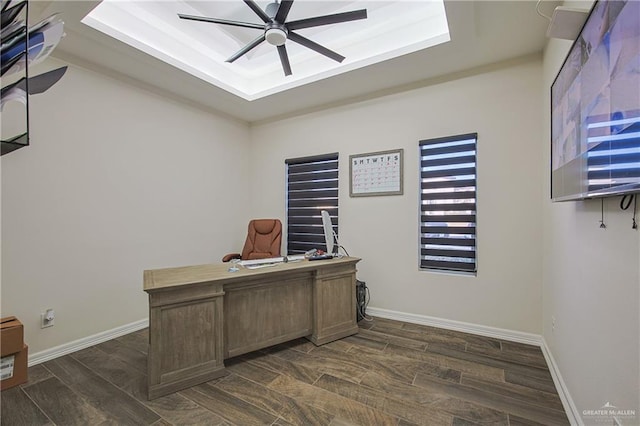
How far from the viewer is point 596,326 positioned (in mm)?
1374

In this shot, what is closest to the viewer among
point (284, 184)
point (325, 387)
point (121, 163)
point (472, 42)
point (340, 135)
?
point (325, 387)

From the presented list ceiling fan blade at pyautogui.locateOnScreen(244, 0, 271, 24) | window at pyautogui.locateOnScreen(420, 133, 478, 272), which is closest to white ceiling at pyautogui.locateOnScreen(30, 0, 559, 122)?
ceiling fan blade at pyautogui.locateOnScreen(244, 0, 271, 24)

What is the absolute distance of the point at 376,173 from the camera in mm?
3479

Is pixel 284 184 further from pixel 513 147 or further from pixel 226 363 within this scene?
pixel 513 147

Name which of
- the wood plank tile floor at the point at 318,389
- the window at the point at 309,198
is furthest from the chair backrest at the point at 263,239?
the wood plank tile floor at the point at 318,389

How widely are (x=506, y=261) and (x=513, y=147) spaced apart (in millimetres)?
1122

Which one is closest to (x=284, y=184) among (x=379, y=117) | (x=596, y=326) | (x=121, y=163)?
(x=379, y=117)

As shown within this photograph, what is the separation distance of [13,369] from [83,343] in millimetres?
600

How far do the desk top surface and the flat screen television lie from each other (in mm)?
1947

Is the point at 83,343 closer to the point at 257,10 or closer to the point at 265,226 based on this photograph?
the point at 265,226

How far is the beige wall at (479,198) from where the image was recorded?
272cm

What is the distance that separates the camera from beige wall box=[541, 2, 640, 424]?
109cm

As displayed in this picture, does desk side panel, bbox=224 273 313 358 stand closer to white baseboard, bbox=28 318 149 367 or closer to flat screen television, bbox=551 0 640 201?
white baseboard, bbox=28 318 149 367

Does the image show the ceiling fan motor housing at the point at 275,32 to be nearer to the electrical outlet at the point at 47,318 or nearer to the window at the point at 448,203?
the window at the point at 448,203
